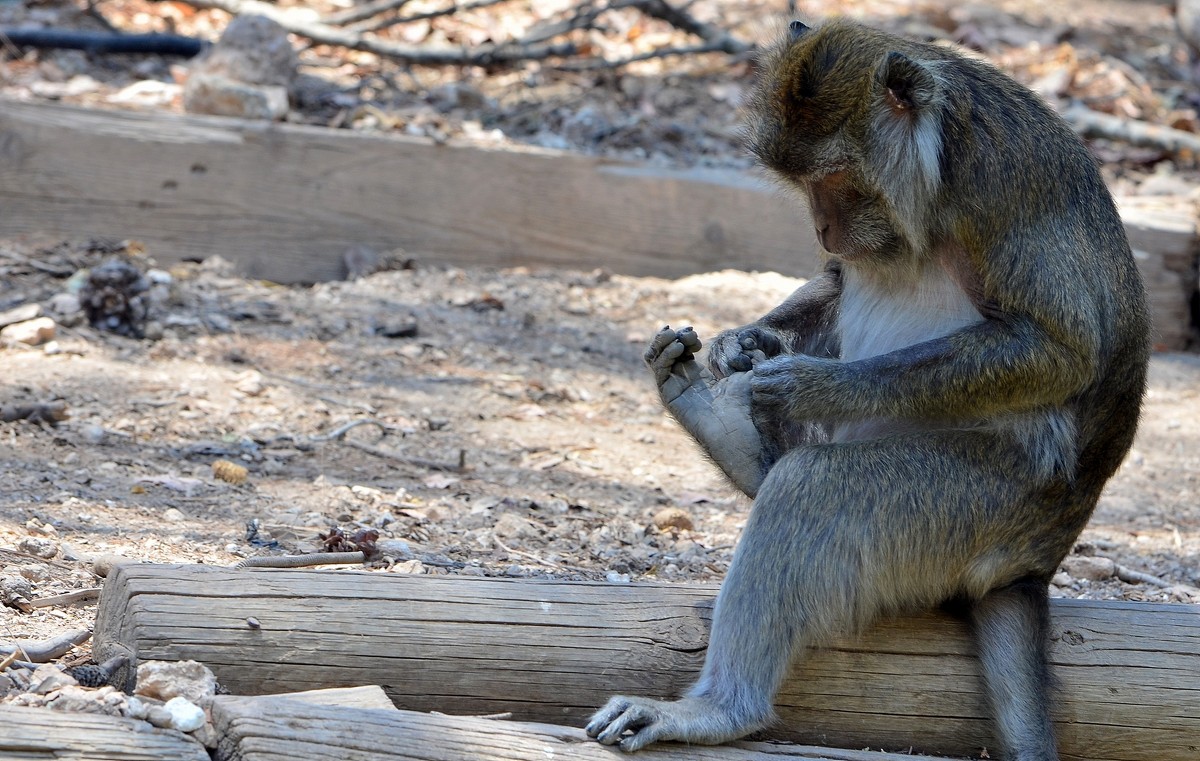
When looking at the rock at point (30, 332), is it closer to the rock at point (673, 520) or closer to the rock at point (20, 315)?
the rock at point (20, 315)

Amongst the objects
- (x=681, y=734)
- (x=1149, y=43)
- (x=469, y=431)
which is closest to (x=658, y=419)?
(x=469, y=431)

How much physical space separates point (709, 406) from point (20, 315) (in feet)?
13.1

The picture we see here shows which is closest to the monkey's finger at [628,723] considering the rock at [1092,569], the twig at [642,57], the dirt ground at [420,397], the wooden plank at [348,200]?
the dirt ground at [420,397]

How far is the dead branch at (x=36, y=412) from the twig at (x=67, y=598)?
1801mm

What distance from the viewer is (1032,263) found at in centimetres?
375


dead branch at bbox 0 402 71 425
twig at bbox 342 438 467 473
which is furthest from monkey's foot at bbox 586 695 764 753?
dead branch at bbox 0 402 71 425

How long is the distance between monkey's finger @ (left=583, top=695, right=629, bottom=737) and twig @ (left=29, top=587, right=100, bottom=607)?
164 centimetres

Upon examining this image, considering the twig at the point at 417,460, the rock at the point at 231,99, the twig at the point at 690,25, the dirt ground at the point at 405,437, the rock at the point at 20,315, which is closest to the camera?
the dirt ground at the point at 405,437

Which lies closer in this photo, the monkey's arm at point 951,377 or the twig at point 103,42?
the monkey's arm at point 951,377

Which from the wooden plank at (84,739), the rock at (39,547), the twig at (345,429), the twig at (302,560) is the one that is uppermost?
the wooden plank at (84,739)

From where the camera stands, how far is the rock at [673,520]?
5531 millimetres

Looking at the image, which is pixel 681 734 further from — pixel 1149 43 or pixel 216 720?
pixel 1149 43

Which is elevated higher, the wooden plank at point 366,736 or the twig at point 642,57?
the twig at point 642,57

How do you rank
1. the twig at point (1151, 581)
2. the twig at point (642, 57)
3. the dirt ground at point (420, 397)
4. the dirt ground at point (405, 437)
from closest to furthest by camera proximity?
the dirt ground at point (405, 437) < the dirt ground at point (420, 397) < the twig at point (1151, 581) < the twig at point (642, 57)
